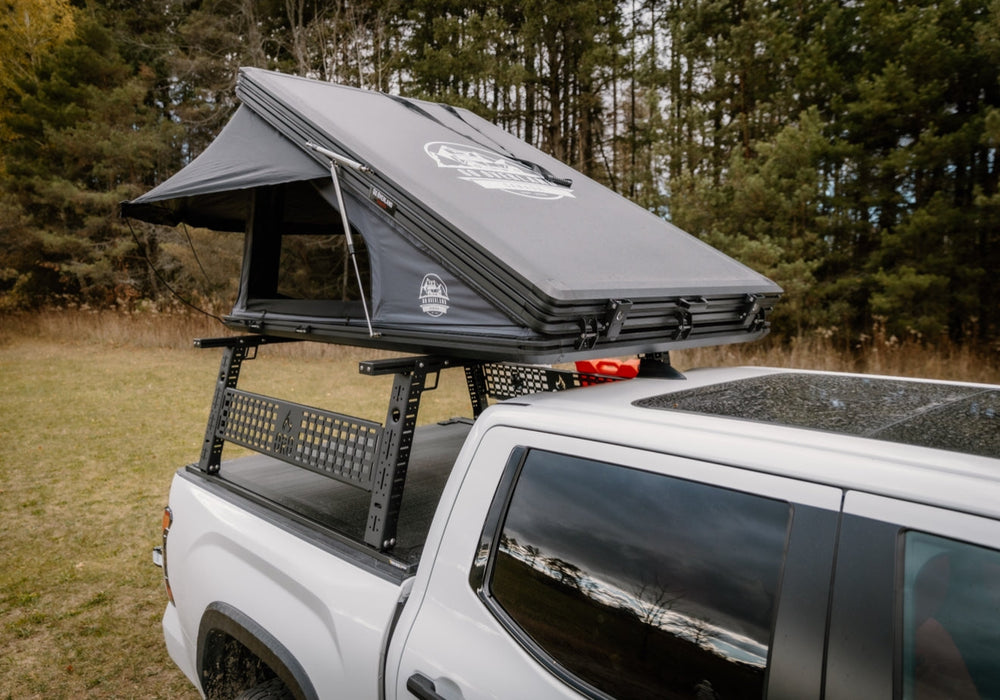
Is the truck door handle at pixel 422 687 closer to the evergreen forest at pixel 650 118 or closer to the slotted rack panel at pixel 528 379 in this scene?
the slotted rack panel at pixel 528 379

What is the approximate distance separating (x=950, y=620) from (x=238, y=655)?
221cm

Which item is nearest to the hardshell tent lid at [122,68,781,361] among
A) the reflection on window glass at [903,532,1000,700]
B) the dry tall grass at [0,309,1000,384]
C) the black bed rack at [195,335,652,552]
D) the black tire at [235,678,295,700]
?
the black bed rack at [195,335,652,552]

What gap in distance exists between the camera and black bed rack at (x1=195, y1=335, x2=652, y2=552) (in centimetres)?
195

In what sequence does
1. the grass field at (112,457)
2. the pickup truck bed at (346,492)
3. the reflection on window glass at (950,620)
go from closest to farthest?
the reflection on window glass at (950,620)
the pickup truck bed at (346,492)
the grass field at (112,457)

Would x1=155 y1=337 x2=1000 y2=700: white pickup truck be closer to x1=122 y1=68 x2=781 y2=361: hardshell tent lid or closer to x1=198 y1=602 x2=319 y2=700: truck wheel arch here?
x1=198 y1=602 x2=319 y2=700: truck wheel arch

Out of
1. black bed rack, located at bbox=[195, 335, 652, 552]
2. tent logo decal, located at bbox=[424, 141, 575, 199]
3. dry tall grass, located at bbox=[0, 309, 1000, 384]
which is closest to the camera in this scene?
black bed rack, located at bbox=[195, 335, 652, 552]

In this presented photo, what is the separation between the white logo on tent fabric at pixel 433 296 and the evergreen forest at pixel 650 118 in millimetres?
5176

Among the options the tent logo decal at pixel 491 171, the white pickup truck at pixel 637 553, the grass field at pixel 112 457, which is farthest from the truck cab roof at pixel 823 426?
the grass field at pixel 112 457

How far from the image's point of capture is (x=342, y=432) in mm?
2150

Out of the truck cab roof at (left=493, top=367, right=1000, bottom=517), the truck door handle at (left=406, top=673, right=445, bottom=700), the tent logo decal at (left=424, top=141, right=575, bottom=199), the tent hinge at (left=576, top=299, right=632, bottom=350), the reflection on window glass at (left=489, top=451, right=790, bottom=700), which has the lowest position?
the truck door handle at (left=406, top=673, right=445, bottom=700)

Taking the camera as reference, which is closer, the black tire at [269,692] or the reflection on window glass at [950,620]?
the reflection on window glass at [950,620]

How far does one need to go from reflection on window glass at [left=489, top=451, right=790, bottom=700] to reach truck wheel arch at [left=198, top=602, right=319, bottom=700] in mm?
774

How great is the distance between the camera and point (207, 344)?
2865mm

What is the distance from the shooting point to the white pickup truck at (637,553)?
102cm
